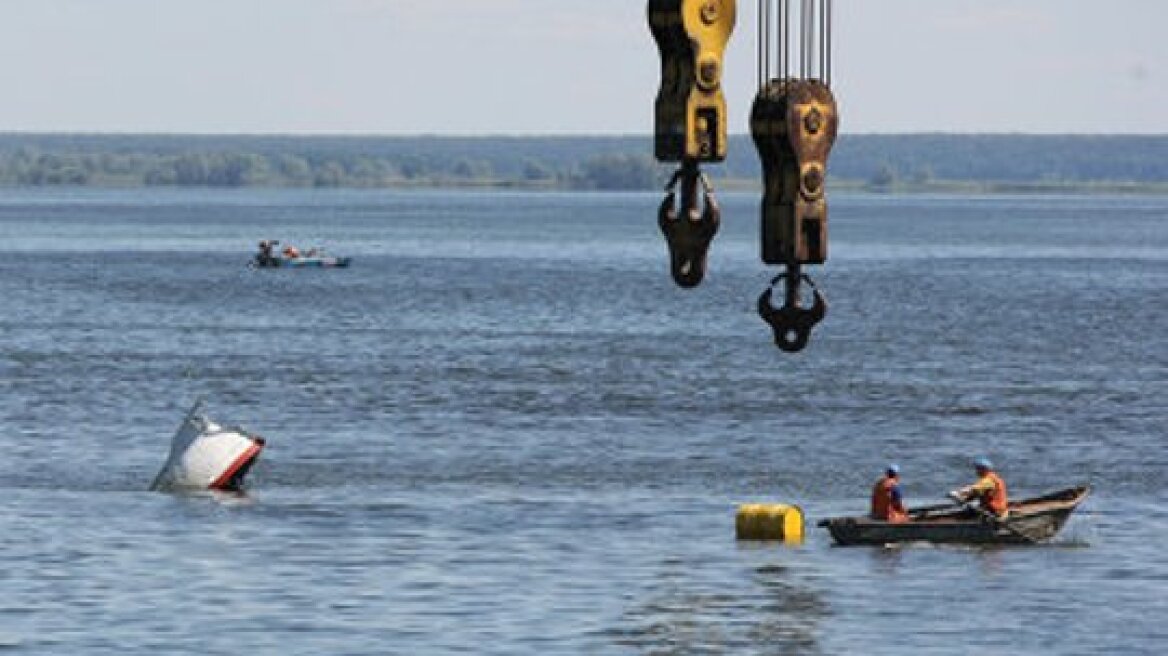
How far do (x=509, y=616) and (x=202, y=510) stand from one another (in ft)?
68.6

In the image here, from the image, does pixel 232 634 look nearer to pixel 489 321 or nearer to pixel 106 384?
pixel 106 384

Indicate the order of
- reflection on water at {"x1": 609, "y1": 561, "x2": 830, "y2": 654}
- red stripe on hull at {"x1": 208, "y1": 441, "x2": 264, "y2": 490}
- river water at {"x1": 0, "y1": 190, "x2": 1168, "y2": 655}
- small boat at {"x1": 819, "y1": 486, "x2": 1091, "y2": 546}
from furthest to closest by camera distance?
red stripe on hull at {"x1": 208, "y1": 441, "x2": 264, "y2": 490} → small boat at {"x1": 819, "y1": 486, "x2": 1091, "y2": 546} → river water at {"x1": 0, "y1": 190, "x2": 1168, "y2": 655} → reflection on water at {"x1": 609, "y1": 561, "x2": 830, "y2": 654}

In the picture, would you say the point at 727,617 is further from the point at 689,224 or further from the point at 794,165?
the point at 689,224

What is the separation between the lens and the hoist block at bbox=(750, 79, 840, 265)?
2553 cm

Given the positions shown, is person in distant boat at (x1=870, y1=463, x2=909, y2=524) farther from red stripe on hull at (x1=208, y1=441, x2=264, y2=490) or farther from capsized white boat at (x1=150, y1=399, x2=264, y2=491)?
red stripe on hull at (x1=208, y1=441, x2=264, y2=490)

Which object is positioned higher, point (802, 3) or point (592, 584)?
point (802, 3)

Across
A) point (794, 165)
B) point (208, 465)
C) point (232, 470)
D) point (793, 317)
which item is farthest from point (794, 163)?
point (208, 465)

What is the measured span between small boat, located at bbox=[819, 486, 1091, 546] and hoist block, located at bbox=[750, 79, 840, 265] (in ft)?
154

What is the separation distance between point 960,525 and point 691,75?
49275 millimetres

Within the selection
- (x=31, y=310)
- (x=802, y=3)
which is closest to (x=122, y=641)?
(x=802, y=3)

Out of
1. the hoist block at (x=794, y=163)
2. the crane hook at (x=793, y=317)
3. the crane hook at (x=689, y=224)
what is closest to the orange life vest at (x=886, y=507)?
the crane hook at (x=793, y=317)

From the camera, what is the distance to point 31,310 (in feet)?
627

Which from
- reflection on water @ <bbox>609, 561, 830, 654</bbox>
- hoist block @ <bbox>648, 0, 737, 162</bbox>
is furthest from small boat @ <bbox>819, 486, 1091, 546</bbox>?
hoist block @ <bbox>648, 0, 737, 162</bbox>

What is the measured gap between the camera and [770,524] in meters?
74.9
